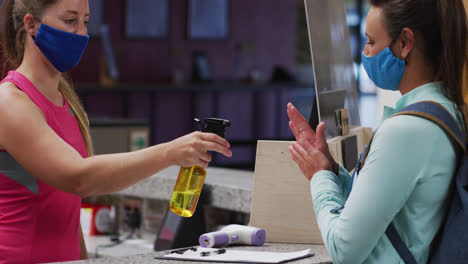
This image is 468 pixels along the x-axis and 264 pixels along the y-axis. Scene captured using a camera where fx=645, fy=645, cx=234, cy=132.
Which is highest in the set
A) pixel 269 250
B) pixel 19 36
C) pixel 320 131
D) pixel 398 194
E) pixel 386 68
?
pixel 19 36

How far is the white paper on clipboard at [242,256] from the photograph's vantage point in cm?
159

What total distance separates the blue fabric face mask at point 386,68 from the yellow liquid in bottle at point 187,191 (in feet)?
1.62

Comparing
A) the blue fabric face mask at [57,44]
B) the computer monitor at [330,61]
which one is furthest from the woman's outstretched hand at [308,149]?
the blue fabric face mask at [57,44]

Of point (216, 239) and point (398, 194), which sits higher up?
point (398, 194)

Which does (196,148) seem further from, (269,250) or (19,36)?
(19,36)

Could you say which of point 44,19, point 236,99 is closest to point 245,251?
point 44,19

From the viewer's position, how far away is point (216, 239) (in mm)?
1761

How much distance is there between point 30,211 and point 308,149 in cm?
74

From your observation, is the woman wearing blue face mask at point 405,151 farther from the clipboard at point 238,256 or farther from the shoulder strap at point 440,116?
the clipboard at point 238,256

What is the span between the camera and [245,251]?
1.73 metres

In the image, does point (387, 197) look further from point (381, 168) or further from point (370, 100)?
point (370, 100)

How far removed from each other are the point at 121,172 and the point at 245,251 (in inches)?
15.6

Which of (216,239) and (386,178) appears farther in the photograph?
(216,239)

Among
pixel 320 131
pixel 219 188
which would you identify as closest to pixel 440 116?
pixel 320 131
